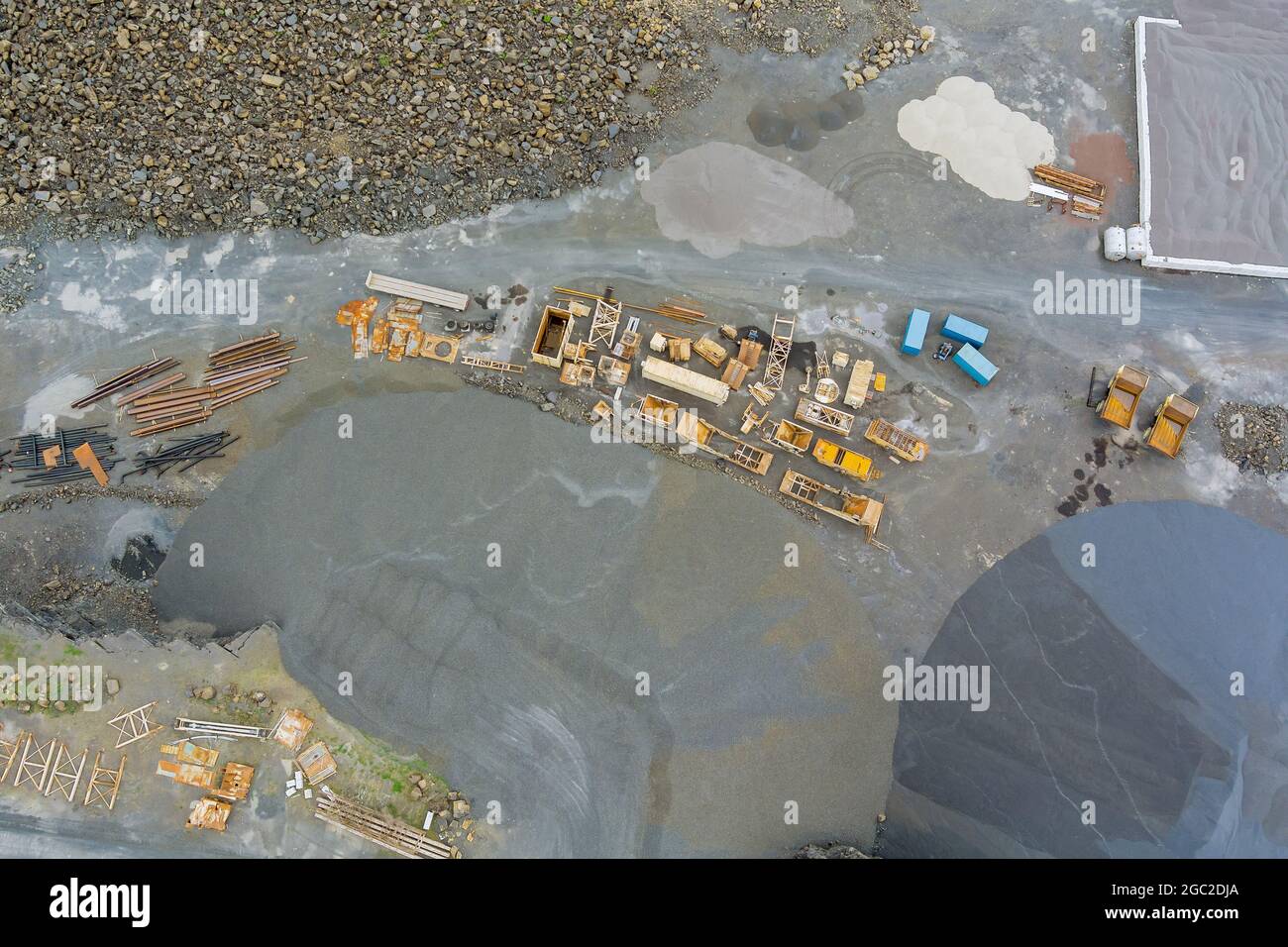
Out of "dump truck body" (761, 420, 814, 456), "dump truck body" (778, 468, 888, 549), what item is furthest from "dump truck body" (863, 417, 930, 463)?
"dump truck body" (761, 420, 814, 456)

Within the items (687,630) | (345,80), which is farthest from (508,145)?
(687,630)

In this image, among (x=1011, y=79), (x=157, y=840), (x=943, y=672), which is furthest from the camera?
(x=1011, y=79)

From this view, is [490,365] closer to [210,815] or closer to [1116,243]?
[210,815]

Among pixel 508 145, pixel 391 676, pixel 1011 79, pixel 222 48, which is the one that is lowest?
pixel 391 676

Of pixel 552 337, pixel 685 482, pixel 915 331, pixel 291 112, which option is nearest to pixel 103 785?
pixel 552 337

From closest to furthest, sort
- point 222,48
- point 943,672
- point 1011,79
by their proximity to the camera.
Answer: point 943,672, point 222,48, point 1011,79

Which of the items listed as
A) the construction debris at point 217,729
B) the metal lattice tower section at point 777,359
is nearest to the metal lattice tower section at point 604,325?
the metal lattice tower section at point 777,359
